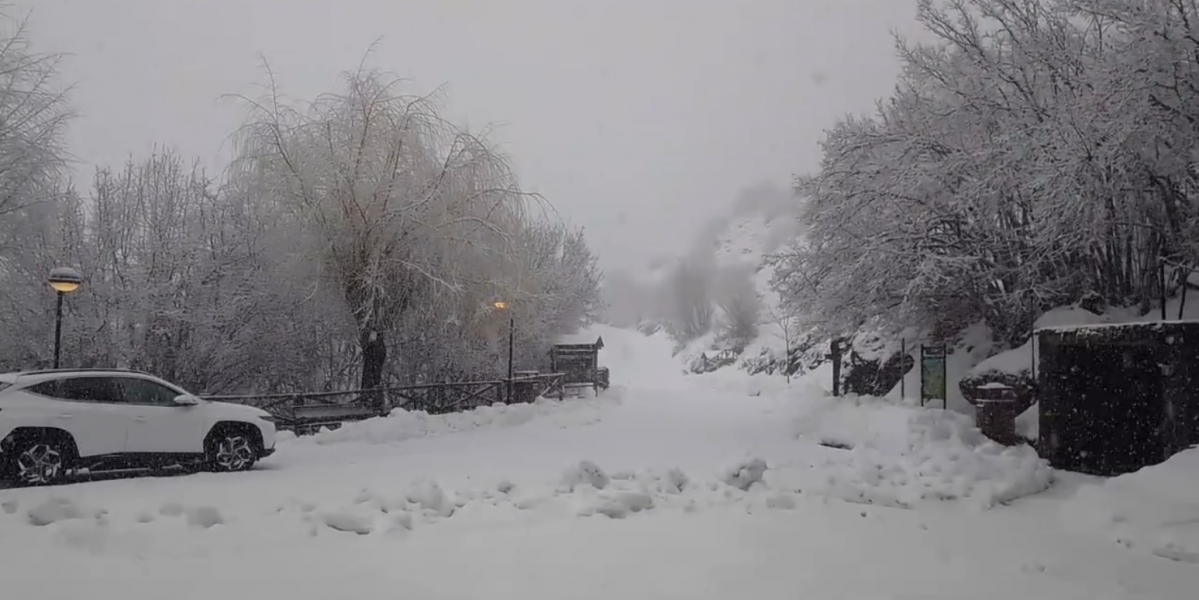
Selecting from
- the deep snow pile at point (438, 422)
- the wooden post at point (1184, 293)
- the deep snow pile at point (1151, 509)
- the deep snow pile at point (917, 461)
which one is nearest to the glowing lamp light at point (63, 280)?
the deep snow pile at point (438, 422)

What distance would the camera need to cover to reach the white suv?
9570 mm

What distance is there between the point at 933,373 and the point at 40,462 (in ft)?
53.4

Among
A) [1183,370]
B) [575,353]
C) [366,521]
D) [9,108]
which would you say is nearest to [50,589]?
[366,521]

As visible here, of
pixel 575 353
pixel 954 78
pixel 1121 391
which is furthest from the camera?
pixel 575 353

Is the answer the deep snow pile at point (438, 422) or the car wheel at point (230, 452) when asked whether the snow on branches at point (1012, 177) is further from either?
the car wheel at point (230, 452)

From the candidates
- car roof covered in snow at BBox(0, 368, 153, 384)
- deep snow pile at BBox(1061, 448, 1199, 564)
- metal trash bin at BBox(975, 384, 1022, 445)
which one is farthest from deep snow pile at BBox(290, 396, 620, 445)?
deep snow pile at BBox(1061, 448, 1199, 564)

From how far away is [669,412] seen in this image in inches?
974

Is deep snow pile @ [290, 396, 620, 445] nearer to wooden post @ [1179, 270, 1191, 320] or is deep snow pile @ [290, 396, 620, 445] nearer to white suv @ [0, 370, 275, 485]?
white suv @ [0, 370, 275, 485]

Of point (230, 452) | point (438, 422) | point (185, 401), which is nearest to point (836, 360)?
point (438, 422)

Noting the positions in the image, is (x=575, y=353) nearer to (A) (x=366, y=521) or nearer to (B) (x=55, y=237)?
(B) (x=55, y=237)

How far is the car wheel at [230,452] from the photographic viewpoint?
37.1 feet

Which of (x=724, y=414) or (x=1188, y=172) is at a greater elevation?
(x=1188, y=172)

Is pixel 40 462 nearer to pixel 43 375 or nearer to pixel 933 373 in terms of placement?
pixel 43 375

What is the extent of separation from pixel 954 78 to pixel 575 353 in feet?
65.0
